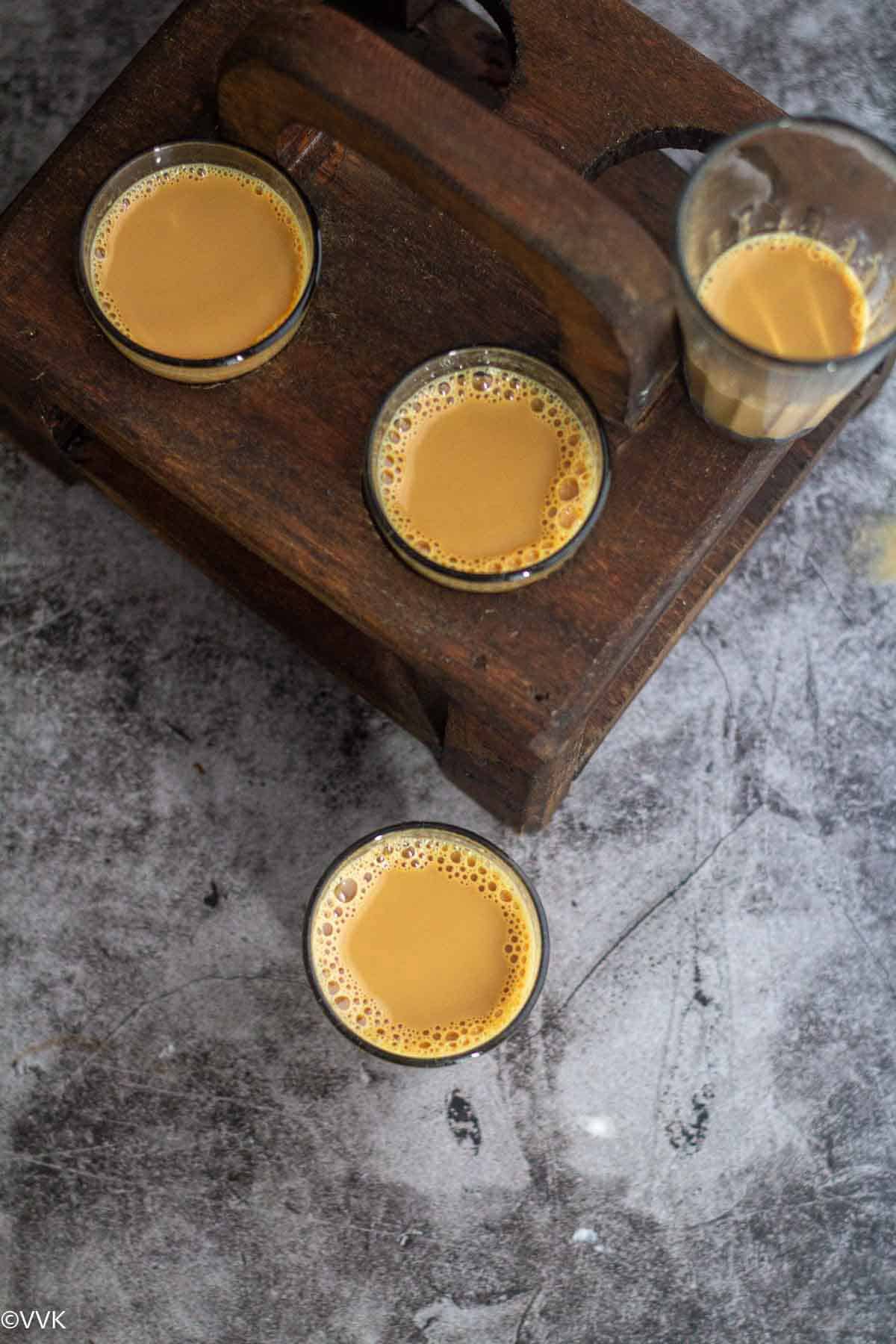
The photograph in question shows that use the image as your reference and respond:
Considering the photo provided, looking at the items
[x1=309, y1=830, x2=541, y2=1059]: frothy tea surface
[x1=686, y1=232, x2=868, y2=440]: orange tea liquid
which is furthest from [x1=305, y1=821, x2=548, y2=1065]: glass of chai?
[x1=686, y1=232, x2=868, y2=440]: orange tea liquid

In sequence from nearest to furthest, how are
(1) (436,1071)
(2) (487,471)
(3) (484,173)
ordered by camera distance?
(3) (484,173) → (2) (487,471) → (1) (436,1071)

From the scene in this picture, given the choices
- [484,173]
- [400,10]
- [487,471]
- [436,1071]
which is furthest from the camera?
[436,1071]

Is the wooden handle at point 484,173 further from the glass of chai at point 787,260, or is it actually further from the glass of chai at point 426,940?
the glass of chai at point 426,940

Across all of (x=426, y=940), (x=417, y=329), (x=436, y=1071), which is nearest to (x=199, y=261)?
(x=417, y=329)

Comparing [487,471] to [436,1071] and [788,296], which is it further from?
[436,1071]

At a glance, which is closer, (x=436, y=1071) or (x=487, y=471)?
(x=487, y=471)

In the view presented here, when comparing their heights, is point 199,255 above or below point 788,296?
below

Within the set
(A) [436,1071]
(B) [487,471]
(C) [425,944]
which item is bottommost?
(A) [436,1071]
